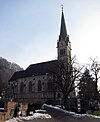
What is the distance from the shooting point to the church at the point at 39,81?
71.9m

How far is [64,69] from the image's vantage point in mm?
49688

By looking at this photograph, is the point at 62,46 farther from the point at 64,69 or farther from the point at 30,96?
the point at 64,69

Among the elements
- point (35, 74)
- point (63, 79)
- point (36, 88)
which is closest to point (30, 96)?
point (36, 88)

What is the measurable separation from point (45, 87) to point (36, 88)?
4.04 m

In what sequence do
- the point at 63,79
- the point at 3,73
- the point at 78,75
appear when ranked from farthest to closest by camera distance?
the point at 3,73
the point at 63,79
the point at 78,75

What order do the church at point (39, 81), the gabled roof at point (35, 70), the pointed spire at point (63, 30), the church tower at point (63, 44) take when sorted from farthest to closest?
the pointed spire at point (63, 30)
the gabled roof at point (35, 70)
the church tower at point (63, 44)
the church at point (39, 81)

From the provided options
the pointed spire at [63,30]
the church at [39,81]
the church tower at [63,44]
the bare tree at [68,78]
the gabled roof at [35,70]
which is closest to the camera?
the bare tree at [68,78]

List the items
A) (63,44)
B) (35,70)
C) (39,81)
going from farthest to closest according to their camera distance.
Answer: (35,70) → (63,44) → (39,81)

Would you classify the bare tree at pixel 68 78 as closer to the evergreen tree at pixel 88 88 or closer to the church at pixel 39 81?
the evergreen tree at pixel 88 88

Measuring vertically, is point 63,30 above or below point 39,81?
above

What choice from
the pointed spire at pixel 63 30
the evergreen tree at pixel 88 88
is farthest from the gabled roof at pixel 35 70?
the evergreen tree at pixel 88 88

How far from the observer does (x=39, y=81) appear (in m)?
75.6

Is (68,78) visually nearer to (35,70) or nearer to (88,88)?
(88,88)

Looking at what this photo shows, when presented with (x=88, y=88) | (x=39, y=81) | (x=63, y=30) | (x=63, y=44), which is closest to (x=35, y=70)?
(x=39, y=81)
